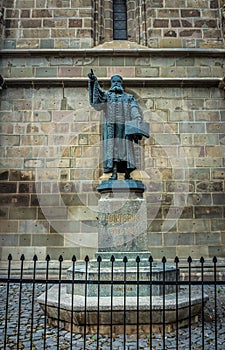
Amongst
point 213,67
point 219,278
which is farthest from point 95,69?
point 219,278

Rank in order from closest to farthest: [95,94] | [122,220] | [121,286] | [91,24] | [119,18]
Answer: [121,286] → [122,220] → [95,94] → [91,24] → [119,18]

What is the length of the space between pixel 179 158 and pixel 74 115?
3.05m

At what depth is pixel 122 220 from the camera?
510cm

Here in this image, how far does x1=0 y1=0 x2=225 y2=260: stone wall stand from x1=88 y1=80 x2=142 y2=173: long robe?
3402 millimetres

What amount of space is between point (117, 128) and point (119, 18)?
248 inches

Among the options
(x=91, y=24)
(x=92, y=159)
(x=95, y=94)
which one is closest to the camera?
(x=95, y=94)

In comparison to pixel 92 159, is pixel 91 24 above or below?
above

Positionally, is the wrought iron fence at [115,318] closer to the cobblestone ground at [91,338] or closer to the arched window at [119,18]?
the cobblestone ground at [91,338]

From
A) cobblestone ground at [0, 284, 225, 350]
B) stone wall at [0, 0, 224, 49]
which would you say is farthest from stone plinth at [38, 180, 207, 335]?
stone wall at [0, 0, 224, 49]

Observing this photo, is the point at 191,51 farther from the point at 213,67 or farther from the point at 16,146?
the point at 16,146

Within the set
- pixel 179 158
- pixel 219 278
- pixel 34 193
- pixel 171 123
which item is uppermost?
pixel 171 123

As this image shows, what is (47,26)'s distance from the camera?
980cm

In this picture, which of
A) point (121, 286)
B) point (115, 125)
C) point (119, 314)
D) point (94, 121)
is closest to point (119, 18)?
point (94, 121)

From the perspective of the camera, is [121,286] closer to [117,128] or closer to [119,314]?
[119,314]
